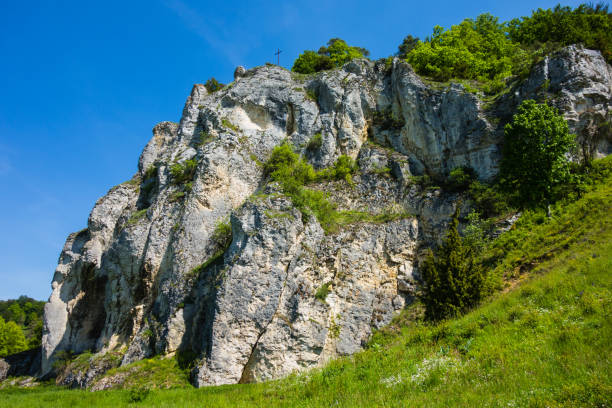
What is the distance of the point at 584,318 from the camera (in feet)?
29.1

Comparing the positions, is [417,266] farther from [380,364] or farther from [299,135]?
[299,135]

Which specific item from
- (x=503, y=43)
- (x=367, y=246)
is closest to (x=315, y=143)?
(x=367, y=246)

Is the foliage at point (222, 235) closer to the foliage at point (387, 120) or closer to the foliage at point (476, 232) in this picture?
the foliage at point (476, 232)

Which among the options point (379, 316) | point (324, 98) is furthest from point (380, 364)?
point (324, 98)

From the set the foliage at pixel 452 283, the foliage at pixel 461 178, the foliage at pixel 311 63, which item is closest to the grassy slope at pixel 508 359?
the foliage at pixel 452 283

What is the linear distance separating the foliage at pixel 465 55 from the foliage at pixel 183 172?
17.9 m

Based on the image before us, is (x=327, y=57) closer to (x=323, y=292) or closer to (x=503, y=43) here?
(x=503, y=43)


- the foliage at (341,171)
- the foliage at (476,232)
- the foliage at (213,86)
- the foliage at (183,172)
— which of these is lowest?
the foliage at (476,232)

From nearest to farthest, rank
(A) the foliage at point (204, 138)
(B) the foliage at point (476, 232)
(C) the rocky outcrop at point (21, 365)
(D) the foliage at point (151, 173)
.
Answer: (B) the foliage at point (476, 232)
(A) the foliage at point (204, 138)
(D) the foliage at point (151, 173)
(C) the rocky outcrop at point (21, 365)

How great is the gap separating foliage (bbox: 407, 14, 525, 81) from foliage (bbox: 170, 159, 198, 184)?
17.9 m

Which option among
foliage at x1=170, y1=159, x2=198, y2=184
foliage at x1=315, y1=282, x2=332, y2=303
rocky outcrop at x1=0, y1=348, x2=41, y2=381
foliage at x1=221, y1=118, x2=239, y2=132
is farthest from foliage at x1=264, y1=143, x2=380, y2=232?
rocky outcrop at x1=0, y1=348, x2=41, y2=381

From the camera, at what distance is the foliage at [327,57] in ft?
112

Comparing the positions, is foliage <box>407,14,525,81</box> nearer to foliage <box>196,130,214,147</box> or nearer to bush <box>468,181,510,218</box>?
bush <box>468,181,510,218</box>

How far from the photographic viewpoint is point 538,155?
16891 millimetres
